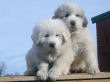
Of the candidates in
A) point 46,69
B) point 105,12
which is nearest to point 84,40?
point 46,69

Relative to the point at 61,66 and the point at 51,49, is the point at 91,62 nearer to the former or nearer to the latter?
the point at 61,66

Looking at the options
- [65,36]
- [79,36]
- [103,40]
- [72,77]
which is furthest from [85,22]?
[103,40]

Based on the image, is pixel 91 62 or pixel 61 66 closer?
pixel 61 66

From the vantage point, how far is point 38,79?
354 cm

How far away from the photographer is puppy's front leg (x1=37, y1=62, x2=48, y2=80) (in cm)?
351

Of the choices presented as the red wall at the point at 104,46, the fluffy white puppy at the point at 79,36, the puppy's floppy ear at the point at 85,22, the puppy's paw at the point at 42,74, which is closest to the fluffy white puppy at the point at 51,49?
the puppy's paw at the point at 42,74

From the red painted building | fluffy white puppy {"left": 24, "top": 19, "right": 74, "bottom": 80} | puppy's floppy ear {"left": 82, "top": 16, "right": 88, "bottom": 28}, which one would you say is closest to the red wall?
the red painted building

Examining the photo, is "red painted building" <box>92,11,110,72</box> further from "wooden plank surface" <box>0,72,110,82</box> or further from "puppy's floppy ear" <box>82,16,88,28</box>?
"wooden plank surface" <box>0,72,110,82</box>

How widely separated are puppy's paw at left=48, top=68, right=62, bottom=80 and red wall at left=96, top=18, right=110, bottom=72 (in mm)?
2563

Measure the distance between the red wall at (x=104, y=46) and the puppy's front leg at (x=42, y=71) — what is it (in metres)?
2.54

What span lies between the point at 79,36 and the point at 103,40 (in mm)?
2099

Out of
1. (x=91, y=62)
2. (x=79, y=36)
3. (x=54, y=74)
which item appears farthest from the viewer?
(x=79, y=36)

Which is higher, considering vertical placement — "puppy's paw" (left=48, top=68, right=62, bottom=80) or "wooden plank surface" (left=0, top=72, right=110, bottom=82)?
"puppy's paw" (left=48, top=68, right=62, bottom=80)

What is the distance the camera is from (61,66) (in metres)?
3.69
